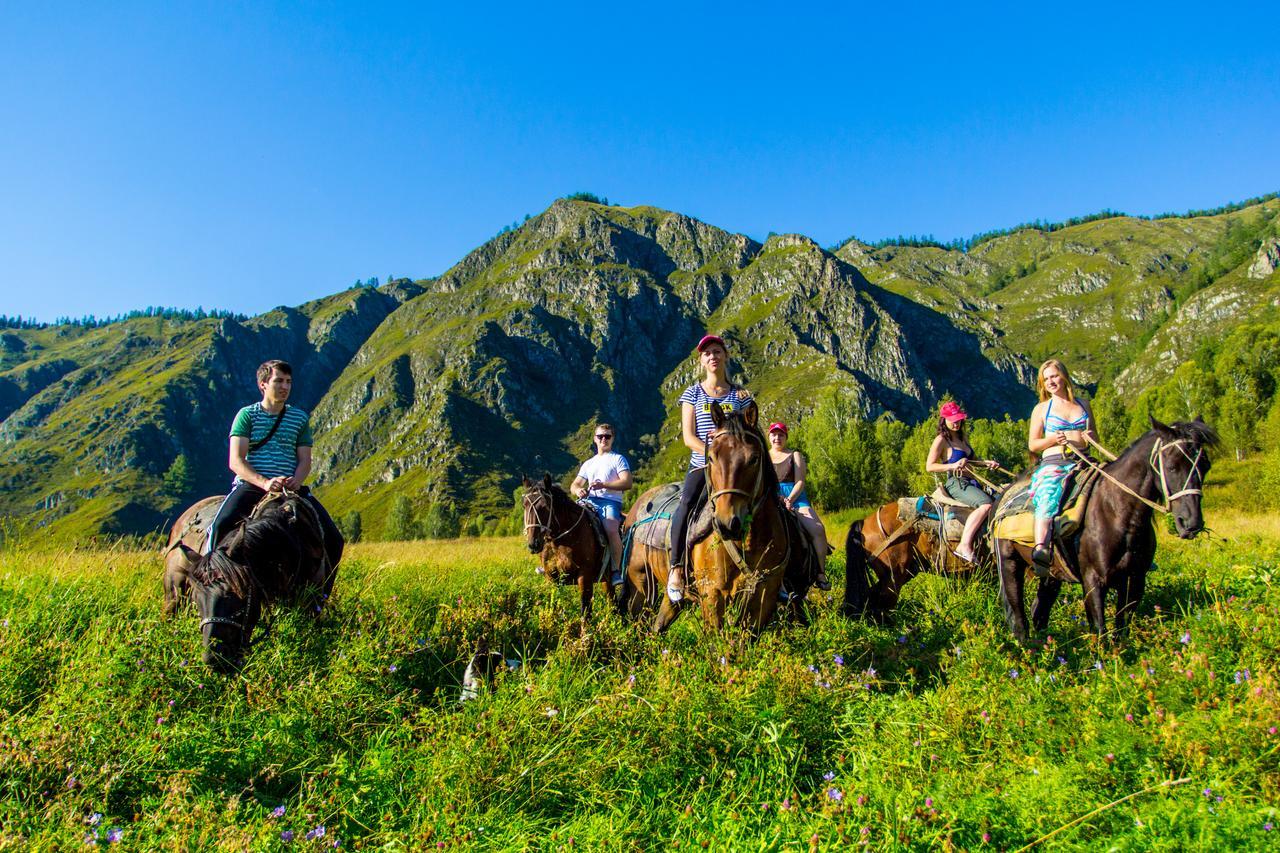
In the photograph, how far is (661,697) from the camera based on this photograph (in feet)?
15.3

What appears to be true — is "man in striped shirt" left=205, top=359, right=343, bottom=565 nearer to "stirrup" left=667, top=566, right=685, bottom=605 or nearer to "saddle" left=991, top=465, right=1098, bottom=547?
"stirrup" left=667, top=566, right=685, bottom=605

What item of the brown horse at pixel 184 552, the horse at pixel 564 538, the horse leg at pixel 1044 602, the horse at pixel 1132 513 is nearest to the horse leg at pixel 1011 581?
the horse at pixel 1132 513

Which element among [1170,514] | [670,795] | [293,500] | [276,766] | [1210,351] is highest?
[1210,351]

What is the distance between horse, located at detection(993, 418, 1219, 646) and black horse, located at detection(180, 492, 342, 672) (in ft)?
25.2

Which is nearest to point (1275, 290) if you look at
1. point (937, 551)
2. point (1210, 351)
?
point (1210, 351)

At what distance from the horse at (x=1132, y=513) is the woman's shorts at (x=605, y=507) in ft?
19.8

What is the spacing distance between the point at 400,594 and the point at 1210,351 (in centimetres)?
12246

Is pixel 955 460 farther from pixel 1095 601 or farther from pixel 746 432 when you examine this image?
pixel 746 432

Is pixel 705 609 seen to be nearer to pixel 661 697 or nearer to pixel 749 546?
pixel 749 546

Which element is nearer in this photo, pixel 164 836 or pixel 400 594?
pixel 164 836

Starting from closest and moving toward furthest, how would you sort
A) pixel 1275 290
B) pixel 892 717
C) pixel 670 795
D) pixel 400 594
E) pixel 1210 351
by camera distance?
pixel 670 795, pixel 892 717, pixel 400 594, pixel 1210 351, pixel 1275 290

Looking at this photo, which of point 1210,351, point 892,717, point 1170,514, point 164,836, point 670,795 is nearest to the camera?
point 164,836

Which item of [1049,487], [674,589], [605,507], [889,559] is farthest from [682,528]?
[889,559]

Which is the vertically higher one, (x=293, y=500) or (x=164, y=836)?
(x=293, y=500)
